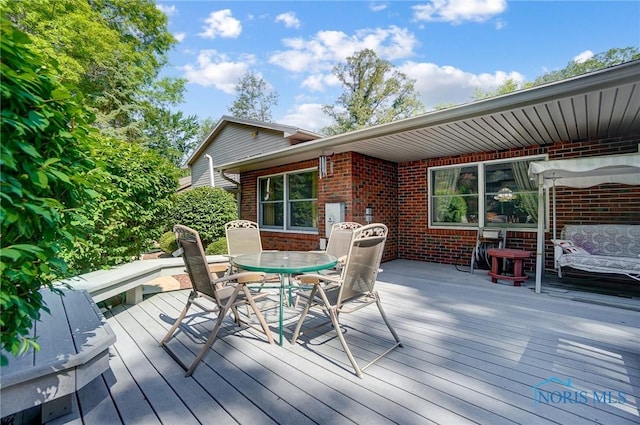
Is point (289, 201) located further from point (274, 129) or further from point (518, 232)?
point (518, 232)

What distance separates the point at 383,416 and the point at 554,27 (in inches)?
673

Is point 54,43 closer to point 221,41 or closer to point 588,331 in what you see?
point 221,41

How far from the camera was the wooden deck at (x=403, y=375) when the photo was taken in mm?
1794

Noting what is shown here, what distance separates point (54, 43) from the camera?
10531mm

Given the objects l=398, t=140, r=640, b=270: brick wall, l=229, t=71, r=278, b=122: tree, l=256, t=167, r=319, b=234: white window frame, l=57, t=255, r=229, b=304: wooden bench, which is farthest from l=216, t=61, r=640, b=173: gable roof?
l=229, t=71, r=278, b=122: tree

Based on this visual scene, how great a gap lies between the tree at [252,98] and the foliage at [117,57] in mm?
9244

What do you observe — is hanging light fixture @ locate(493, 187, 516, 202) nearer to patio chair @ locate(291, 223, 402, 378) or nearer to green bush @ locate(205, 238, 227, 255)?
patio chair @ locate(291, 223, 402, 378)

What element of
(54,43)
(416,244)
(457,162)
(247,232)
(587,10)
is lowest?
(416,244)

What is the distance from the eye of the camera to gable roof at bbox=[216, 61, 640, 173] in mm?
3045

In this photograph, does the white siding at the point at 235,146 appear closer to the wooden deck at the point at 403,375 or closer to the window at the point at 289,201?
the window at the point at 289,201

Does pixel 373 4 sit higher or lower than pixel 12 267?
higher

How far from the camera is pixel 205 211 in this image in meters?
7.35

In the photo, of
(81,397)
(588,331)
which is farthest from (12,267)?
(588,331)

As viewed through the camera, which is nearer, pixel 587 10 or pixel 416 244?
pixel 416 244
